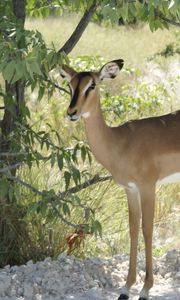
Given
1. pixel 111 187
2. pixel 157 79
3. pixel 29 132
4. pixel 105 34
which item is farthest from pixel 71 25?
pixel 29 132

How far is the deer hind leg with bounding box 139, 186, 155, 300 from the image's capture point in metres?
6.33

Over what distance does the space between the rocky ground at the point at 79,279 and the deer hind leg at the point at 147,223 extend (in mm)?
136

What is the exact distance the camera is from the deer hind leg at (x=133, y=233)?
6426 mm

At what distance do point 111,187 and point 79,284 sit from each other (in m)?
2.11

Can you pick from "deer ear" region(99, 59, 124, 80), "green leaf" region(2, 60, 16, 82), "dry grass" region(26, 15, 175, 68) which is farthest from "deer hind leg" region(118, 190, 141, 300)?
"dry grass" region(26, 15, 175, 68)

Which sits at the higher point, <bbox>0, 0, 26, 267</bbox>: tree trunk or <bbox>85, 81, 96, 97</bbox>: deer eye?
<bbox>85, 81, 96, 97</bbox>: deer eye

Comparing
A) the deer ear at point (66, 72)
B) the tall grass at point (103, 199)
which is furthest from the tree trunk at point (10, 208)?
the deer ear at point (66, 72)

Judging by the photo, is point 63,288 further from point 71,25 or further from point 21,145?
point 71,25

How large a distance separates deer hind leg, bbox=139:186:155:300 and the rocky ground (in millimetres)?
136

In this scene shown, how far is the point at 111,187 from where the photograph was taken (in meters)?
8.51

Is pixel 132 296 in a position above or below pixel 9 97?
below

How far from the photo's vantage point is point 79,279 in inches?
260

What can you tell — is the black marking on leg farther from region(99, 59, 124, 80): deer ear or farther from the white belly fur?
region(99, 59, 124, 80): deer ear

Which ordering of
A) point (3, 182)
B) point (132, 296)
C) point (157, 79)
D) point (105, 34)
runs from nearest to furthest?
point (3, 182), point (132, 296), point (157, 79), point (105, 34)
